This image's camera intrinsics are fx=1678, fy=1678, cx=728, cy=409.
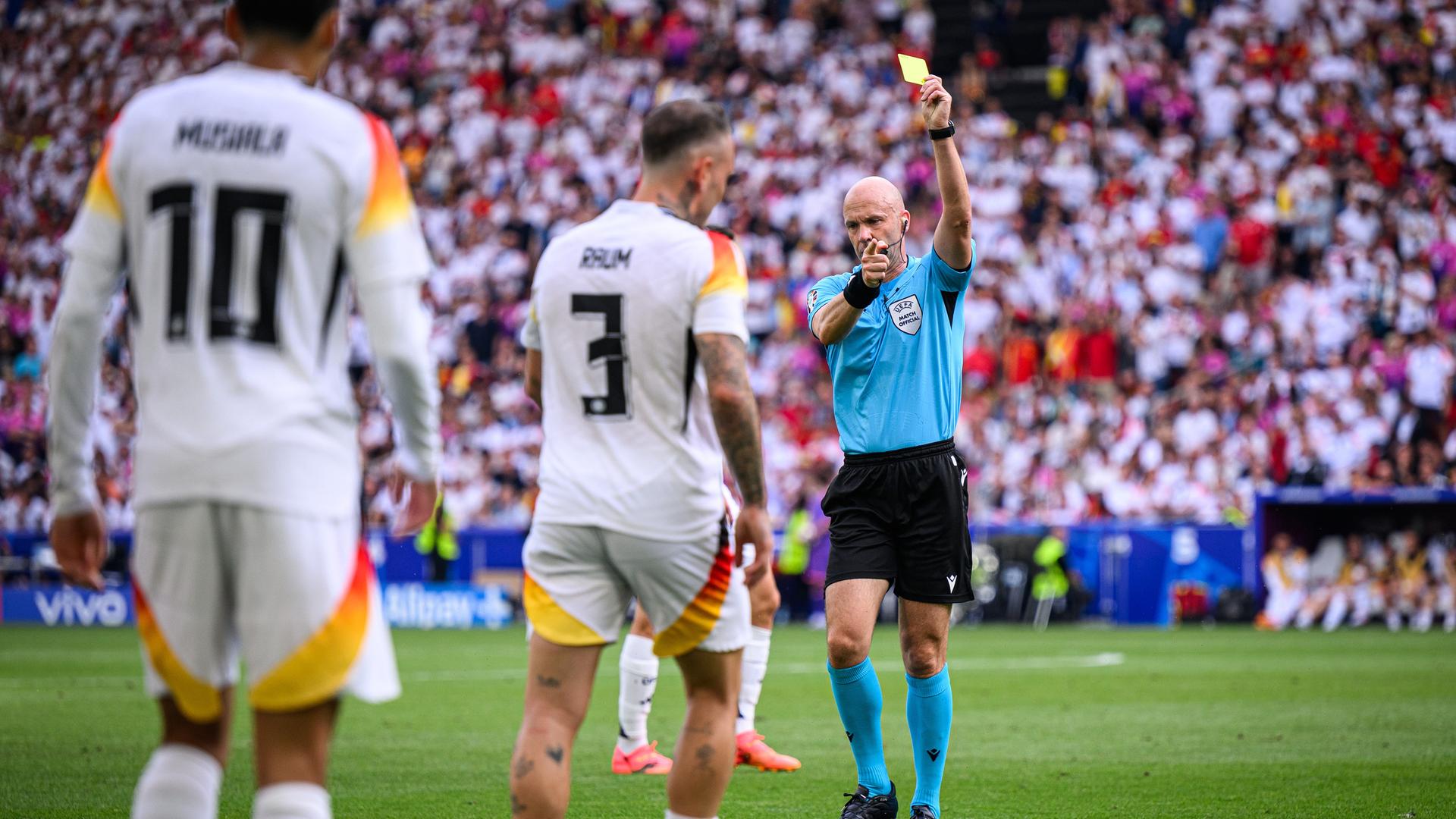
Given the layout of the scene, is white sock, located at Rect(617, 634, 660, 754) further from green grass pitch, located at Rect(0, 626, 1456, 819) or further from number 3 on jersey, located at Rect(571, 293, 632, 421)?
number 3 on jersey, located at Rect(571, 293, 632, 421)

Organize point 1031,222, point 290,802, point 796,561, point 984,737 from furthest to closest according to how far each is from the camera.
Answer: point 1031,222
point 796,561
point 984,737
point 290,802

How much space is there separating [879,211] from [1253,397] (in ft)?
54.7

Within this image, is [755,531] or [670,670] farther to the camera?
[670,670]

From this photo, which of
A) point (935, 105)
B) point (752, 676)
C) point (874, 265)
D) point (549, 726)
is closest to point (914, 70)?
point (935, 105)


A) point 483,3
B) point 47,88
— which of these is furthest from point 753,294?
point 47,88

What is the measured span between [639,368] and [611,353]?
0.08m

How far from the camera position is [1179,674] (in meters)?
13.8

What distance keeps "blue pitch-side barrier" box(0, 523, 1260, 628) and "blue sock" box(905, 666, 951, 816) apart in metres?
15.0

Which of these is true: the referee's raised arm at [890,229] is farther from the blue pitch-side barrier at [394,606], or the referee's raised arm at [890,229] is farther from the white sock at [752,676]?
the blue pitch-side barrier at [394,606]

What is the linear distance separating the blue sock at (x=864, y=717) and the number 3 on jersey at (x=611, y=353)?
2293 millimetres

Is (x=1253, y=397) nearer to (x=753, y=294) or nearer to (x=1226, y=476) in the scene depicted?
(x=1226, y=476)

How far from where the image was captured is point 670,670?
48.4ft

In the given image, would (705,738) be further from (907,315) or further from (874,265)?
(907,315)

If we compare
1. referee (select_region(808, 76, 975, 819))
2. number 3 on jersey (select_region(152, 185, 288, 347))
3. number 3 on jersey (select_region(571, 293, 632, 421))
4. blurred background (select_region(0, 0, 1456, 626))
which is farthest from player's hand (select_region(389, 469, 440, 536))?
blurred background (select_region(0, 0, 1456, 626))
